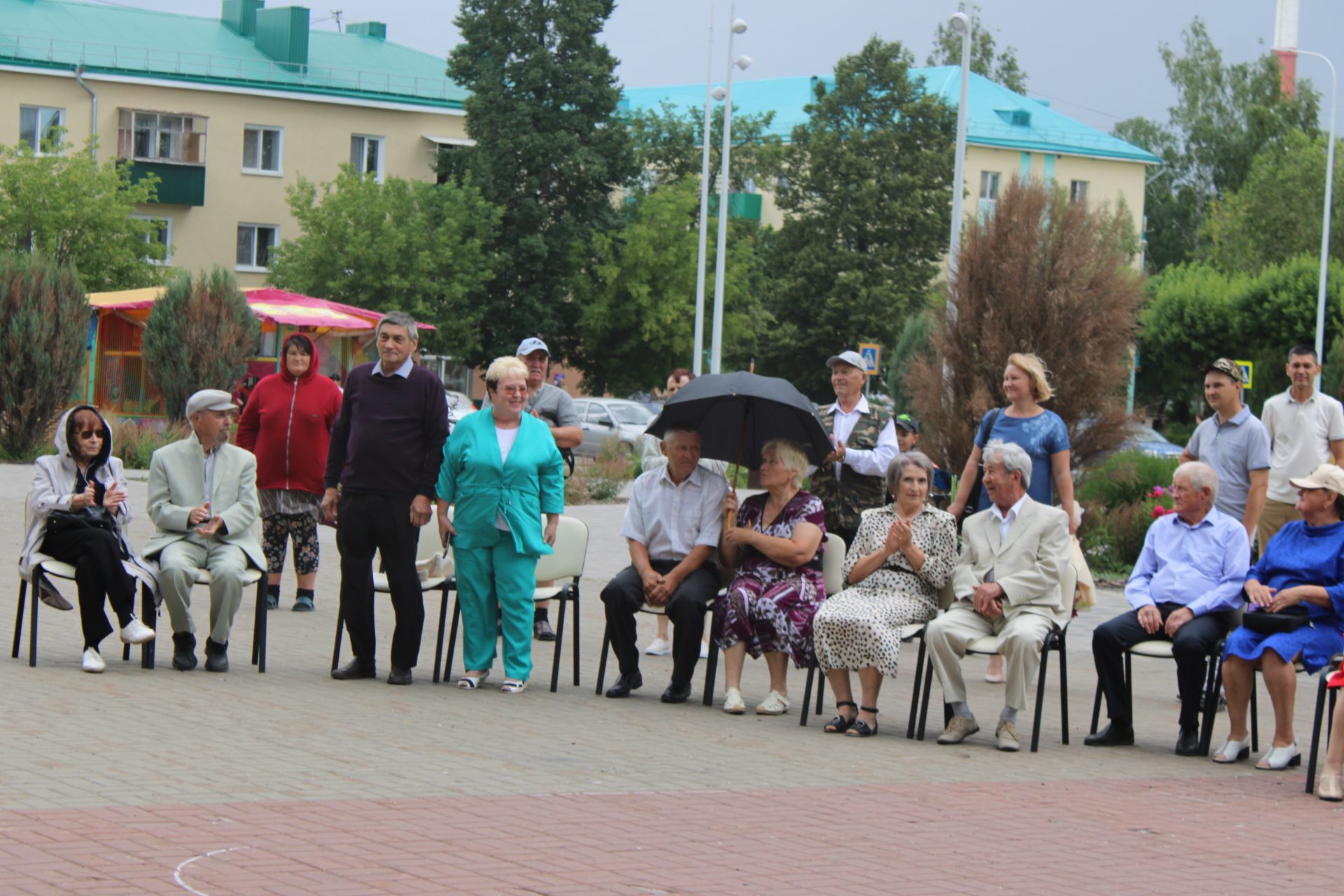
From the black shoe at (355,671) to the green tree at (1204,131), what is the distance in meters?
63.1

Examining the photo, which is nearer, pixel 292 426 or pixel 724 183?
pixel 292 426

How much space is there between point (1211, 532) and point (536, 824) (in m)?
4.31

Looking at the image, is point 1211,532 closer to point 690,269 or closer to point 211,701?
point 211,701

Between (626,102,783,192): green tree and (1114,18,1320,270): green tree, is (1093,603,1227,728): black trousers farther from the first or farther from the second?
(1114,18,1320,270): green tree

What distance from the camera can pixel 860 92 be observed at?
2416 inches

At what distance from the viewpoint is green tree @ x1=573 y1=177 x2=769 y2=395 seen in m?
53.8

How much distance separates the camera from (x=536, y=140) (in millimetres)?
51625

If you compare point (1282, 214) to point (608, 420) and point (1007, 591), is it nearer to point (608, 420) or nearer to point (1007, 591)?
point (608, 420)

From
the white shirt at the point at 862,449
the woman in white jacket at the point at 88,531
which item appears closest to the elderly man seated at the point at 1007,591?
the white shirt at the point at 862,449

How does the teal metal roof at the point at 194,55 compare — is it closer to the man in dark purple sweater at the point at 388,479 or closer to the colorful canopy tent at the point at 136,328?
the colorful canopy tent at the point at 136,328

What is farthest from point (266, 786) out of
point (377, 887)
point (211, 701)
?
point (211, 701)

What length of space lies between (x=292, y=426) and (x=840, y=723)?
16.2 feet

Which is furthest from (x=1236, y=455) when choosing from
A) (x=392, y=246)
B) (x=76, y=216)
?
(x=392, y=246)

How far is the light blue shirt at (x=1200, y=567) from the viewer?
865cm
